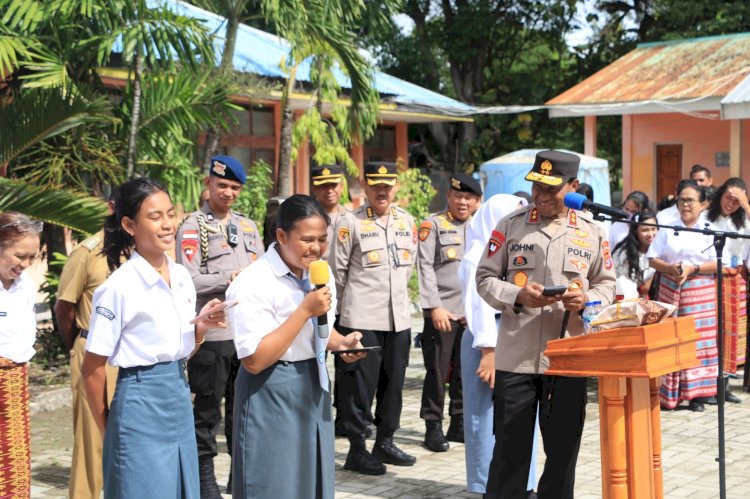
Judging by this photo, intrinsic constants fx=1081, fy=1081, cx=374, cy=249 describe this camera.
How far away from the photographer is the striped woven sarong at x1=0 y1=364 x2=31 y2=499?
5078 mm

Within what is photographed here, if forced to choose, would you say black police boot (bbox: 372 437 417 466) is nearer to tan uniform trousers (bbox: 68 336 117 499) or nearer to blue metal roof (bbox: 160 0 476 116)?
tan uniform trousers (bbox: 68 336 117 499)

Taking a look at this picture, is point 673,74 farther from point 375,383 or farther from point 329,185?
point 375,383

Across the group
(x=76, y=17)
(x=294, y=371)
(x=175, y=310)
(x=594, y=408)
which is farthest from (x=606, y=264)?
(x=76, y=17)

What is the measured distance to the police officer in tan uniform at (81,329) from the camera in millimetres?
5809

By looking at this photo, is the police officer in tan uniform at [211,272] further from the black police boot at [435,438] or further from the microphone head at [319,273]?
the microphone head at [319,273]

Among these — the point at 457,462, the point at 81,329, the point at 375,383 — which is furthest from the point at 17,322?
the point at 457,462

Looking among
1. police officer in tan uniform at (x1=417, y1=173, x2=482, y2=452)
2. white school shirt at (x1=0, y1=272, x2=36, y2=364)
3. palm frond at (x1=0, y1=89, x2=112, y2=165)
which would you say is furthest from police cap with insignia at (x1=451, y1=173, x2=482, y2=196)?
white school shirt at (x1=0, y1=272, x2=36, y2=364)

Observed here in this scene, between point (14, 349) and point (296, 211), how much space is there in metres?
1.75

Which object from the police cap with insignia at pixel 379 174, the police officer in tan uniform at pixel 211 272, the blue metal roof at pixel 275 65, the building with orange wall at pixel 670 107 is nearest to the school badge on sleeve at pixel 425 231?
the police cap with insignia at pixel 379 174

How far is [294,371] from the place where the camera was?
425cm

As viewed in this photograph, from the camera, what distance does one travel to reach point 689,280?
9.09 meters

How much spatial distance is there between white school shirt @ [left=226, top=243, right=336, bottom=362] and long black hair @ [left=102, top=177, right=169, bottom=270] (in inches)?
18.5

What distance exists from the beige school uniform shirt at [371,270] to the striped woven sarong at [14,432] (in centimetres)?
259

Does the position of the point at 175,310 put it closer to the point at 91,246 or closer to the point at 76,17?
the point at 91,246
